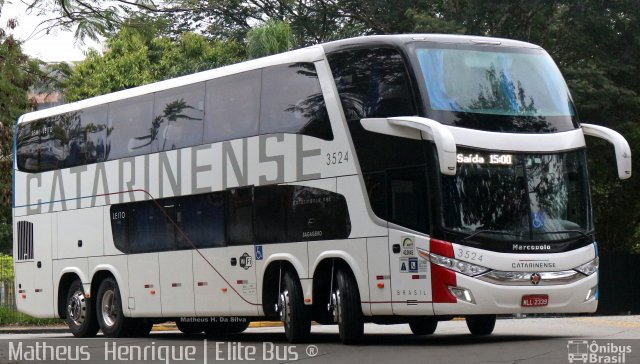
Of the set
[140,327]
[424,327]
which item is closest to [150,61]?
[140,327]

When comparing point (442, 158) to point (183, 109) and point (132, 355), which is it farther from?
point (183, 109)

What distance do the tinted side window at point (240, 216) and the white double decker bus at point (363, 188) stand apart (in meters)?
0.03

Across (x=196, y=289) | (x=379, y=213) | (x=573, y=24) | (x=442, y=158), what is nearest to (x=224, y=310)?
(x=196, y=289)

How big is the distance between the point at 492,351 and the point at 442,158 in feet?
8.25

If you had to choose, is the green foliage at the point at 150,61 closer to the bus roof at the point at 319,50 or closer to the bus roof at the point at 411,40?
the bus roof at the point at 319,50

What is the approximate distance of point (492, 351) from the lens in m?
16.5

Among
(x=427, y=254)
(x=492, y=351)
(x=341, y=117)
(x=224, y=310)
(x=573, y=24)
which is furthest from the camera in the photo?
(x=573, y=24)

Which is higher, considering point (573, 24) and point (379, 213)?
point (573, 24)

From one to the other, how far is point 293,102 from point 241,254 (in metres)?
2.71

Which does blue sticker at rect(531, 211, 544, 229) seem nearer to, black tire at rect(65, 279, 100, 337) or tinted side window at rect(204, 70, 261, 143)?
tinted side window at rect(204, 70, 261, 143)

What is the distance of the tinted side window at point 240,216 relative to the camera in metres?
20.8

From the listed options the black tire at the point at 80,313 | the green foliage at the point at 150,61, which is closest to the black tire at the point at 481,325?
the black tire at the point at 80,313

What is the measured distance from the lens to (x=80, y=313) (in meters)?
25.3

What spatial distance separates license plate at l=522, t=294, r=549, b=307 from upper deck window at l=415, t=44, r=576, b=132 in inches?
89.4
